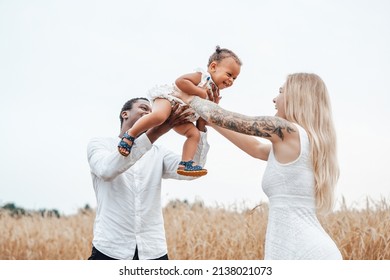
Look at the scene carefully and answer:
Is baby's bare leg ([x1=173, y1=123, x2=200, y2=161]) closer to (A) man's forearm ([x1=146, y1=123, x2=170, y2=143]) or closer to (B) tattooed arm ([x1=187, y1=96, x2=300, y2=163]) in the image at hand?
(A) man's forearm ([x1=146, y1=123, x2=170, y2=143])

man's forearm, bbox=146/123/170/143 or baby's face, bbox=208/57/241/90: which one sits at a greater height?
baby's face, bbox=208/57/241/90

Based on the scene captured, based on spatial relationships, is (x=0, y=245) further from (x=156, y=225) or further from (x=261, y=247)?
(x=156, y=225)

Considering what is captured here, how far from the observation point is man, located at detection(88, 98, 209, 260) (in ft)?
11.2

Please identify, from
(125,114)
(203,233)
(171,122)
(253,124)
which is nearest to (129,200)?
(171,122)

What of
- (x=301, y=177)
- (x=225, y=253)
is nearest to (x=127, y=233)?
(x=301, y=177)

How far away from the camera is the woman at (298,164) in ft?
9.54

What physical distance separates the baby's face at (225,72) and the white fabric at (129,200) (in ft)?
1.19

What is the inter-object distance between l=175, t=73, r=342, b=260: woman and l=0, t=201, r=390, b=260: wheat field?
188 centimetres

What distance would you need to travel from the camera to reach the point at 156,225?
3.54 meters

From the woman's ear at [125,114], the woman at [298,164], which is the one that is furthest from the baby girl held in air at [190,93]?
the woman at [298,164]

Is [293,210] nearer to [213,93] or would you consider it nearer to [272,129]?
[272,129]

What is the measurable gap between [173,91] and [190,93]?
0.12 metres

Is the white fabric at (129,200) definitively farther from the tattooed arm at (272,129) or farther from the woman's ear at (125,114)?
the tattooed arm at (272,129)

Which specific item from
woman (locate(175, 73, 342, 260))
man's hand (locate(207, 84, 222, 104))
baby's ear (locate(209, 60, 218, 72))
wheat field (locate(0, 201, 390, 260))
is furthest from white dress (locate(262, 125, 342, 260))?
wheat field (locate(0, 201, 390, 260))
